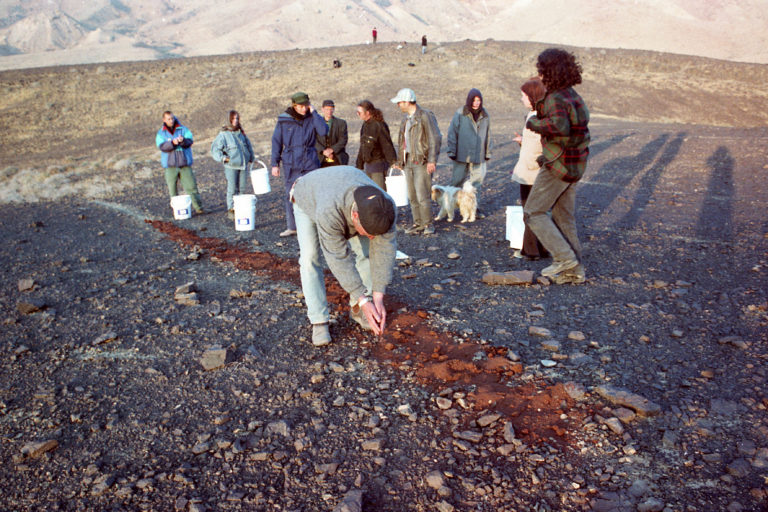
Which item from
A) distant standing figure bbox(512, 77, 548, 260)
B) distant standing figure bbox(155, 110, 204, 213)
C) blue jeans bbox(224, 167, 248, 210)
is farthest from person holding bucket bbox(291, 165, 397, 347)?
distant standing figure bbox(155, 110, 204, 213)

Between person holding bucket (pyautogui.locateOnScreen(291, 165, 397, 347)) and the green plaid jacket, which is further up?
the green plaid jacket

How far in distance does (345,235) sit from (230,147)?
581 cm

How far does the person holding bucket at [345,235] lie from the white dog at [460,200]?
4.04 metres

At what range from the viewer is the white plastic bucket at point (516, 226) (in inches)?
249

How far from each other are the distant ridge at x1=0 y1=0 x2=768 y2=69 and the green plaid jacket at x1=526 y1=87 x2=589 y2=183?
55.3 metres

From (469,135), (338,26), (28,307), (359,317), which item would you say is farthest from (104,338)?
(338,26)

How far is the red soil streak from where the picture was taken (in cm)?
317

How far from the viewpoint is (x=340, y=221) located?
340 centimetres

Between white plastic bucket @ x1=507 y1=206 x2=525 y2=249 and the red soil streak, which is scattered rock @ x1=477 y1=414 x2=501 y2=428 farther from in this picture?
white plastic bucket @ x1=507 y1=206 x2=525 y2=249

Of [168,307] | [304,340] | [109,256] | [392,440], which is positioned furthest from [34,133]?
[392,440]

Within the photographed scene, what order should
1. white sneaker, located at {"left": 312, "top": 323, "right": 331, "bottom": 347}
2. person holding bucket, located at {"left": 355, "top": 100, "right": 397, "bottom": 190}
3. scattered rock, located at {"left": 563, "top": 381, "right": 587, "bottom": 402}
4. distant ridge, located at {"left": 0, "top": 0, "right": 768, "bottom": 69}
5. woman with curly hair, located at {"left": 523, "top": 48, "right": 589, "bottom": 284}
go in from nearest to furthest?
scattered rock, located at {"left": 563, "top": 381, "right": 587, "bottom": 402} < white sneaker, located at {"left": 312, "top": 323, "right": 331, "bottom": 347} < woman with curly hair, located at {"left": 523, "top": 48, "right": 589, "bottom": 284} < person holding bucket, located at {"left": 355, "top": 100, "right": 397, "bottom": 190} < distant ridge, located at {"left": 0, "top": 0, "right": 768, "bottom": 69}

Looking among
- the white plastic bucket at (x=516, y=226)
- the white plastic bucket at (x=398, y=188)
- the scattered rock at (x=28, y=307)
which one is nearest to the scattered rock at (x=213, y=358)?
the scattered rock at (x=28, y=307)

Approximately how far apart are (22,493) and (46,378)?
132 centimetres

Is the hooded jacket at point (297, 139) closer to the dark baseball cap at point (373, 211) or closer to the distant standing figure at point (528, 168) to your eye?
the distant standing figure at point (528, 168)
